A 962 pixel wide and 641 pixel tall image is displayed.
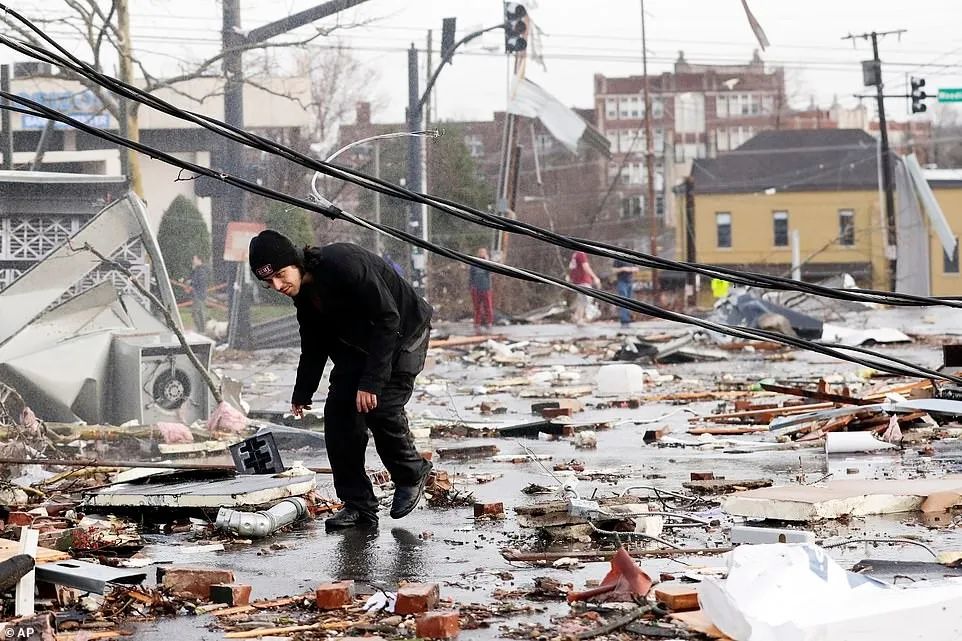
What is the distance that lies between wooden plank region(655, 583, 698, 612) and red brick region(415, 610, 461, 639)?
0.78 m

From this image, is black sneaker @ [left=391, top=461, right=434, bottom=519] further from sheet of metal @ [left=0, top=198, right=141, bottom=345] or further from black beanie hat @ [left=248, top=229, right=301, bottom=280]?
sheet of metal @ [left=0, top=198, right=141, bottom=345]

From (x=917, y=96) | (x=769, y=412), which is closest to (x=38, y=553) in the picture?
(x=769, y=412)

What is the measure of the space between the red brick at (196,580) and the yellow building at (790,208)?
2422 inches

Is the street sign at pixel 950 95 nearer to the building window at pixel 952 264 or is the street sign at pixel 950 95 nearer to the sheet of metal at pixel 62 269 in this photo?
the sheet of metal at pixel 62 269

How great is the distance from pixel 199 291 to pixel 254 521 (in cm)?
740

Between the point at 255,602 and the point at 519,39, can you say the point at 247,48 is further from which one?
the point at 255,602

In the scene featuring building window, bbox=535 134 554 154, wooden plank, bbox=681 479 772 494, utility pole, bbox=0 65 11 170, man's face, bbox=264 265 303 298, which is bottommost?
wooden plank, bbox=681 479 772 494

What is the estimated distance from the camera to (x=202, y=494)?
26.6 ft

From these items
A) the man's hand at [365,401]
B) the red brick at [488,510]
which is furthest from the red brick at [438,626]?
the red brick at [488,510]

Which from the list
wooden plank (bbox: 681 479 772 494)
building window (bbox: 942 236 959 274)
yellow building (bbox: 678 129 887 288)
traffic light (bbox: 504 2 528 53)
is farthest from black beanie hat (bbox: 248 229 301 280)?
yellow building (bbox: 678 129 887 288)

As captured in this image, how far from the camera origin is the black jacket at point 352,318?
761 centimetres

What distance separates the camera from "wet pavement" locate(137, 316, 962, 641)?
638cm

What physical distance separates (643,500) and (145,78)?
31.6 feet

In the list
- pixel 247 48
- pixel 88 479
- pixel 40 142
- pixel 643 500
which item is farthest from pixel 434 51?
pixel 643 500
